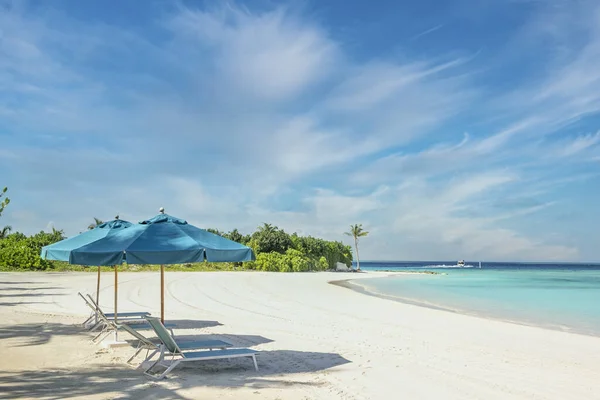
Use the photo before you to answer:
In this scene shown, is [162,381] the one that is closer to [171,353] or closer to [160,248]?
[171,353]

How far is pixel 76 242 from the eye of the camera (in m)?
8.66

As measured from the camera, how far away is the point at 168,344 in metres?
6.88

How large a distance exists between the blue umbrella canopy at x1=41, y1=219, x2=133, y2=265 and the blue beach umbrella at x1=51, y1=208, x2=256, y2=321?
0.96 metres

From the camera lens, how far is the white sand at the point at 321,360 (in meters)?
6.28

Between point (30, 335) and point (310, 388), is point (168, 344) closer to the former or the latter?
point (310, 388)

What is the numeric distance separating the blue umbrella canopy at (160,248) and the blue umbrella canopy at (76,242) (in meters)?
0.99

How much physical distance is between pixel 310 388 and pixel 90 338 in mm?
5505

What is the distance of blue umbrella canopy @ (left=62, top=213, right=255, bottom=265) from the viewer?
6.58 meters

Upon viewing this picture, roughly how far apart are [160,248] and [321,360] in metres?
3.23

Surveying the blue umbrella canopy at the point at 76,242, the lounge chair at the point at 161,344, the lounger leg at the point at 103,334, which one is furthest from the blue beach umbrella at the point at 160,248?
the lounger leg at the point at 103,334

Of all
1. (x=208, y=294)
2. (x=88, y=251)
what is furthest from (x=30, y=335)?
(x=208, y=294)

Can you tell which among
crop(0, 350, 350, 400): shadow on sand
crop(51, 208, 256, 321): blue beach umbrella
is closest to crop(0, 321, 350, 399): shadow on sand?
crop(0, 350, 350, 400): shadow on sand

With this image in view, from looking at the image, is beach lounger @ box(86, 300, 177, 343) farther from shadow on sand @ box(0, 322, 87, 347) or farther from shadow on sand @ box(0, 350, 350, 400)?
shadow on sand @ box(0, 350, 350, 400)

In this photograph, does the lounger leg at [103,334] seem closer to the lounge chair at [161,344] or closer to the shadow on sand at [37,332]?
the shadow on sand at [37,332]
